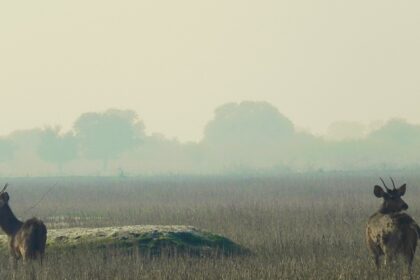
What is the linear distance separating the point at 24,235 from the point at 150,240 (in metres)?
4.00

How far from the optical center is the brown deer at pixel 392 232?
40.4 ft

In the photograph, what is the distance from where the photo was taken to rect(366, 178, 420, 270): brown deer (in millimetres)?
12320

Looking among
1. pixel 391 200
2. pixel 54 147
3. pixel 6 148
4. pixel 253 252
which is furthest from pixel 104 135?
pixel 391 200

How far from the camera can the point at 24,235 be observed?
1438 centimetres

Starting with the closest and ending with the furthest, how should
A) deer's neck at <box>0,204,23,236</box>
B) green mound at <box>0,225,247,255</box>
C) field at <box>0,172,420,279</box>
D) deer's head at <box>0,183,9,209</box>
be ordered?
field at <box>0,172,420,279</box> → deer's head at <box>0,183,9,209</box> → deer's neck at <box>0,204,23,236</box> → green mound at <box>0,225,247,255</box>

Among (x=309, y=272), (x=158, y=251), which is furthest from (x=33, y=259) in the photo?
(x=309, y=272)

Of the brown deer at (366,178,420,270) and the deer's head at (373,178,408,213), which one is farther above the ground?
the deer's head at (373,178,408,213)

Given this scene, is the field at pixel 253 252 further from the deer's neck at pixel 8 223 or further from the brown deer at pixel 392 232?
the deer's neck at pixel 8 223

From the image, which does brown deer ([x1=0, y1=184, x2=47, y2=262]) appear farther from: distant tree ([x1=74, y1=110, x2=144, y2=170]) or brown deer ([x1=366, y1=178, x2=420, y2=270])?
distant tree ([x1=74, y1=110, x2=144, y2=170])

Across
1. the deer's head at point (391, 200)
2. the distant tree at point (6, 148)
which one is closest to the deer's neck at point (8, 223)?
the deer's head at point (391, 200)

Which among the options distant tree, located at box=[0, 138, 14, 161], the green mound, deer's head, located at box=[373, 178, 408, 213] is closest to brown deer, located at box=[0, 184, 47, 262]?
the green mound

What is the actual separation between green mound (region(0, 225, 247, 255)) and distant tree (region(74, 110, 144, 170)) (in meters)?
148

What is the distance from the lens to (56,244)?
59.6 ft

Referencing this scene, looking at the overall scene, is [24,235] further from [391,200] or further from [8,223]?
[391,200]
